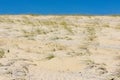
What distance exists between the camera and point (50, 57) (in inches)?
305

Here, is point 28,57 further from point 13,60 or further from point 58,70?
point 58,70

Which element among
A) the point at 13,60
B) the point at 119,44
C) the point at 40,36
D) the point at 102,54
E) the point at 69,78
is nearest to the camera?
the point at 69,78

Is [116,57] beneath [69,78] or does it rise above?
above

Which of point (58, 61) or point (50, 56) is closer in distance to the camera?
point (58, 61)

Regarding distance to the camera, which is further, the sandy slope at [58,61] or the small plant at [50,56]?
the small plant at [50,56]

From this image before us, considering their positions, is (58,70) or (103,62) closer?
(58,70)

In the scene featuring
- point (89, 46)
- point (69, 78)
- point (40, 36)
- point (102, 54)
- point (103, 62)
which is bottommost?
point (69, 78)

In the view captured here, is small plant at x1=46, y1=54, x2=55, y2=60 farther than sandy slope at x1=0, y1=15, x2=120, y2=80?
Yes

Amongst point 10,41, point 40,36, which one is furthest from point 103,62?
point 40,36

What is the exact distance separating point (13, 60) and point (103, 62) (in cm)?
177

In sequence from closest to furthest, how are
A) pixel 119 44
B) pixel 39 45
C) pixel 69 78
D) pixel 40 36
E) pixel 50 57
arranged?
pixel 69 78 → pixel 50 57 → pixel 39 45 → pixel 119 44 → pixel 40 36

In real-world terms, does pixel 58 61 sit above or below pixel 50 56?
below

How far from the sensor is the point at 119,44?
1026cm

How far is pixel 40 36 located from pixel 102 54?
3.71 m
